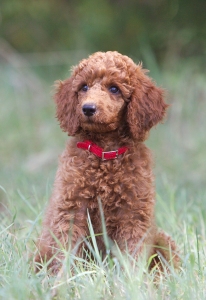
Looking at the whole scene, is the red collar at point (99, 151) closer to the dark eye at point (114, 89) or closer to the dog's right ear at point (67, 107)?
the dog's right ear at point (67, 107)

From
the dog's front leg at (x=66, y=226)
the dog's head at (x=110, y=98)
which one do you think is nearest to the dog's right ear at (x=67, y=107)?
the dog's head at (x=110, y=98)

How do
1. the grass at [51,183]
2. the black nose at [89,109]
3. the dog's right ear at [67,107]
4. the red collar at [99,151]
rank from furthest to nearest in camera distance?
the dog's right ear at [67,107], the red collar at [99,151], the black nose at [89,109], the grass at [51,183]

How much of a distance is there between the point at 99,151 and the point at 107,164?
12 cm

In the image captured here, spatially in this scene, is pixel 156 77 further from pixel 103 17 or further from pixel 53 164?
pixel 103 17

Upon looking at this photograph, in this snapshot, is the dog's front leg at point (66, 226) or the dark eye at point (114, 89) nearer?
the dog's front leg at point (66, 226)

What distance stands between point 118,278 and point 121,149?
1022mm

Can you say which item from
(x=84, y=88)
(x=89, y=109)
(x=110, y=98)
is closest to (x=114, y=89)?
(x=110, y=98)

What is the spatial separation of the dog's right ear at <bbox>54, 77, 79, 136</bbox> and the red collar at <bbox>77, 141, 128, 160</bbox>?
143 millimetres

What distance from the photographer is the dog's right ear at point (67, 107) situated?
448 centimetres

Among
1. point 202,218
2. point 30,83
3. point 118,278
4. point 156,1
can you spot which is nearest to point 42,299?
point 118,278

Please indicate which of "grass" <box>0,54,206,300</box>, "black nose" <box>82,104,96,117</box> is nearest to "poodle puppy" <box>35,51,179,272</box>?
"black nose" <box>82,104,96,117</box>

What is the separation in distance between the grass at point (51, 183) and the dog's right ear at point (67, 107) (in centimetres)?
69

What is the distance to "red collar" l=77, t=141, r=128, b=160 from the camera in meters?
4.34

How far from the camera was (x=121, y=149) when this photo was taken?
4.38 m
